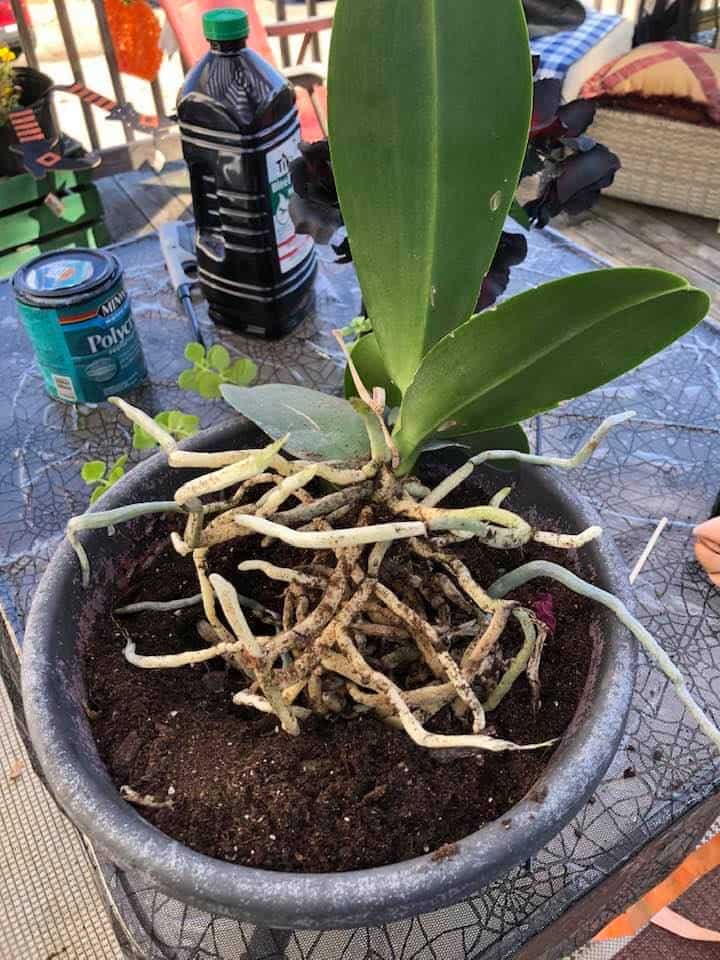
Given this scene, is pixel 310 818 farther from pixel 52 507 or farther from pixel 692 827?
pixel 52 507

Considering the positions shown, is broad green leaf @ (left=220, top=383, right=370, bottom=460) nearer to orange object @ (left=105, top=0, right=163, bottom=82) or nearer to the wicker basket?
the wicker basket

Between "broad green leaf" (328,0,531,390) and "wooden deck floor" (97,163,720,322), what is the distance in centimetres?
115

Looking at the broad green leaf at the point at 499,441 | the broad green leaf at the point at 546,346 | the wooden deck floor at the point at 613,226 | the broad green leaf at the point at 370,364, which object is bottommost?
the wooden deck floor at the point at 613,226

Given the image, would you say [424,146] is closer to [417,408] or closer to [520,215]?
[417,408]

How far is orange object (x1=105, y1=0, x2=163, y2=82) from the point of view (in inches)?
78.1

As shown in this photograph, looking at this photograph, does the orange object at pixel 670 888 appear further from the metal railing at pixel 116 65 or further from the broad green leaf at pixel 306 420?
the metal railing at pixel 116 65

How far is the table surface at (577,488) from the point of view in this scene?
527mm

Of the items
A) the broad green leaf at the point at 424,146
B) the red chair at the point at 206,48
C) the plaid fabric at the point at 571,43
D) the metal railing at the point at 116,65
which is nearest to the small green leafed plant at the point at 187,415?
the broad green leaf at the point at 424,146

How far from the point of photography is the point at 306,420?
0.48 m

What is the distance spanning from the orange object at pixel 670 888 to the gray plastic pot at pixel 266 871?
399 mm

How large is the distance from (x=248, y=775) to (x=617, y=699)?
19 cm

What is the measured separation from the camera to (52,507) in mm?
813

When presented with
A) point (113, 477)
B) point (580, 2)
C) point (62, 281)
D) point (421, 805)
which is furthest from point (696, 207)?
point (421, 805)

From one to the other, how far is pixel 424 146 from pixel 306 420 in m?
0.16
